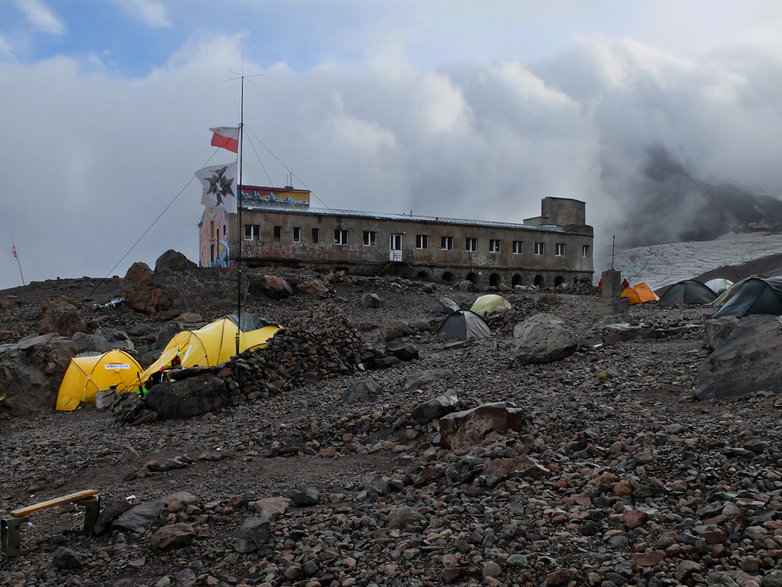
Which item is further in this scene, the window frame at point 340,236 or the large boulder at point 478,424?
the window frame at point 340,236

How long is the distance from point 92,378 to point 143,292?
15.1 m

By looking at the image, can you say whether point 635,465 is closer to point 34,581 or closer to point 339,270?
point 34,581

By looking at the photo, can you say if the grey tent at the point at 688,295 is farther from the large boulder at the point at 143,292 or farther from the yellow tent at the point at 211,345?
the large boulder at the point at 143,292

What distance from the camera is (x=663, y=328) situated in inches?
554

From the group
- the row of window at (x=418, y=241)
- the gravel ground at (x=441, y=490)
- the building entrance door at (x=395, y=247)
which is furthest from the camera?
the building entrance door at (x=395, y=247)

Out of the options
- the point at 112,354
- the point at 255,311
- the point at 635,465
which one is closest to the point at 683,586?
the point at 635,465

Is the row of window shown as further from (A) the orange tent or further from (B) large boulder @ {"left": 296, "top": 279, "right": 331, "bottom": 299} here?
(A) the orange tent

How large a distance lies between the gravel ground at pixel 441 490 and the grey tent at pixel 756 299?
5567 millimetres

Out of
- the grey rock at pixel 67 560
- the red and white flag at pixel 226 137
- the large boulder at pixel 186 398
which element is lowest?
the grey rock at pixel 67 560

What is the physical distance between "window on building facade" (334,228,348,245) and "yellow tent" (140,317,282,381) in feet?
95.9

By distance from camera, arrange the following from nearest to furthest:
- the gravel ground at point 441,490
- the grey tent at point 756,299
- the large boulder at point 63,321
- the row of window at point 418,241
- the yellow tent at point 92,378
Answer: the gravel ground at point 441,490
the yellow tent at point 92,378
the grey tent at point 756,299
the large boulder at point 63,321
the row of window at point 418,241

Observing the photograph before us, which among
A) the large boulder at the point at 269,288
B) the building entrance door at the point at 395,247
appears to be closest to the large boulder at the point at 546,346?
the large boulder at the point at 269,288

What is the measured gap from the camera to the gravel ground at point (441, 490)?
452 centimetres

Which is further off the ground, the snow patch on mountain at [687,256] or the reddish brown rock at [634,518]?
the snow patch on mountain at [687,256]
